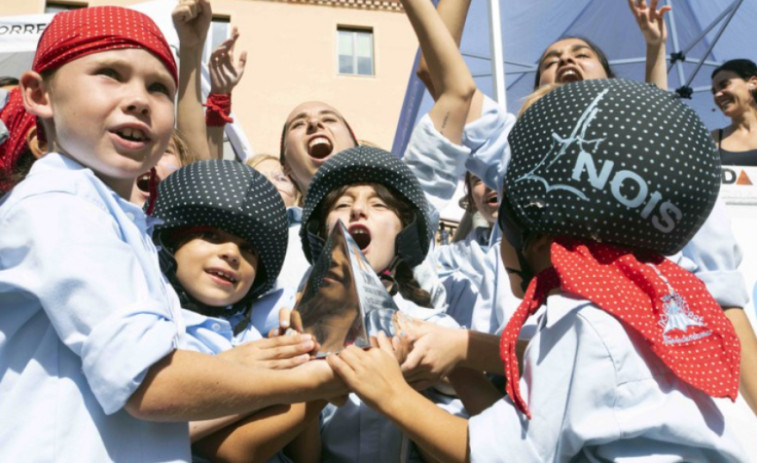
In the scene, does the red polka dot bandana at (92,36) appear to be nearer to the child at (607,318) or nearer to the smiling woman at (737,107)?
the child at (607,318)

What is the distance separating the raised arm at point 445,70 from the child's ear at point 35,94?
1.23 metres

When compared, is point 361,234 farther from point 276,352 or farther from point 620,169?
point 620,169

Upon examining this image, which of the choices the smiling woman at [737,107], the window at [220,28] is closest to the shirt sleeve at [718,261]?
the smiling woman at [737,107]

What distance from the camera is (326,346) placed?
1523 millimetres

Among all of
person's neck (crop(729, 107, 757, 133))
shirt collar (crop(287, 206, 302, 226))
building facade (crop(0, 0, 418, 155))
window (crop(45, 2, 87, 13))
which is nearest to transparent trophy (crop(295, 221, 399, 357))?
shirt collar (crop(287, 206, 302, 226))

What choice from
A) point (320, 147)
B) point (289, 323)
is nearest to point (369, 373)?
point (289, 323)

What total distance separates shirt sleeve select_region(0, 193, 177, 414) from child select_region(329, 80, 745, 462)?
0.43 meters

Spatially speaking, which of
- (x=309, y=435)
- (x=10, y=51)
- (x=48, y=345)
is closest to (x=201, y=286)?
(x=309, y=435)

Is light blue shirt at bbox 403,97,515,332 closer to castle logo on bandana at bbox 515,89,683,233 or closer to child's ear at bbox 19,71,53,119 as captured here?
castle logo on bandana at bbox 515,89,683,233

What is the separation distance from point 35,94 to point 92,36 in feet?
0.58

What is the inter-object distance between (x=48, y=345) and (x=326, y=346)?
55 centimetres

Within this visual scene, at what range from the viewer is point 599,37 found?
6766mm

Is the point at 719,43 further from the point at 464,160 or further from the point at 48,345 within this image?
the point at 48,345

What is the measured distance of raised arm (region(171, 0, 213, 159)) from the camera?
103 inches
